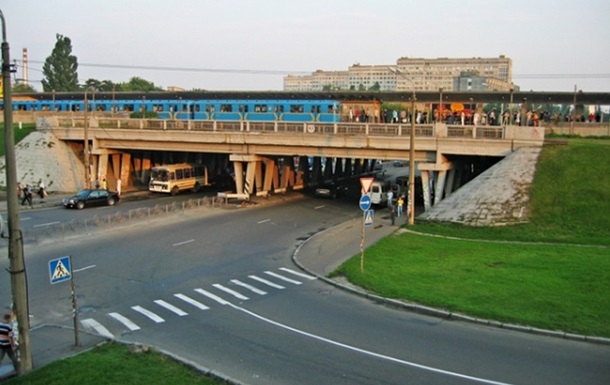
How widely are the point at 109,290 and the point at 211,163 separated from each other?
50.9 meters

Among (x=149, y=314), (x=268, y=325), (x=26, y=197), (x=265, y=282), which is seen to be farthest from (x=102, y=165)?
(x=268, y=325)

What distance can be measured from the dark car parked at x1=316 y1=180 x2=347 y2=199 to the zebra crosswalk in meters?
29.0

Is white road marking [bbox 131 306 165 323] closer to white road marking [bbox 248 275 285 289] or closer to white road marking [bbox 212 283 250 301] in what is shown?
white road marking [bbox 212 283 250 301]

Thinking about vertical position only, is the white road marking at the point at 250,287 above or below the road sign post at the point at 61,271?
below

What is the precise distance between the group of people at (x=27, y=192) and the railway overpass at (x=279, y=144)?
6.12 meters

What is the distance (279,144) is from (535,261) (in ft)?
89.3

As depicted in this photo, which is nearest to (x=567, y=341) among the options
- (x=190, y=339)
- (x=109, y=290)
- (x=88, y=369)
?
(x=190, y=339)

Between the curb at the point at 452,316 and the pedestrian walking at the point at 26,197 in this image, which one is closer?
the curb at the point at 452,316

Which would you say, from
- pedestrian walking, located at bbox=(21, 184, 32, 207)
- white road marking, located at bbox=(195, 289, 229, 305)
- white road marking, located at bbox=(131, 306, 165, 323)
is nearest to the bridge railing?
pedestrian walking, located at bbox=(21, 184, 32, 207)

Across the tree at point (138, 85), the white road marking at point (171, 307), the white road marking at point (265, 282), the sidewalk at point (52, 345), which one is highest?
the tree at point (138, 85)

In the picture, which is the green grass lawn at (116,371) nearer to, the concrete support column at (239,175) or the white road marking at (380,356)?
the white road marking at (380,356)

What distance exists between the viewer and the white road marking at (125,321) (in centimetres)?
1749

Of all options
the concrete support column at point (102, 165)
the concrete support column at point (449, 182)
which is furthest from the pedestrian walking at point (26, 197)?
the concrete support column at point (449, 182)

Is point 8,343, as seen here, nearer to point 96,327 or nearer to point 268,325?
point 96,327
